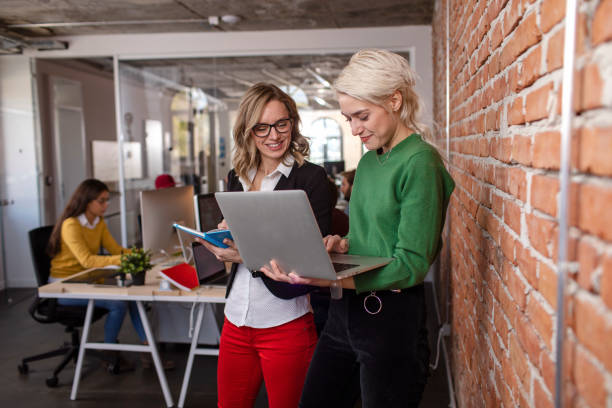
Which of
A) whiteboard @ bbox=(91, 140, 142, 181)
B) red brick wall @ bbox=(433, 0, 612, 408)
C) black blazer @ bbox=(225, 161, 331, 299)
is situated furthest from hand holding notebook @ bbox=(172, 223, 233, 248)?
whiteboard @ bbox=(91, 140, 142, 181)

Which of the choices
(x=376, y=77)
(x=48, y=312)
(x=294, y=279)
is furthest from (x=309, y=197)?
(x=48, y=312)

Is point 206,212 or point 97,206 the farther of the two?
point 97,206

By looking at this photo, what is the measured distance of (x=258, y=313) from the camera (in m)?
1.86

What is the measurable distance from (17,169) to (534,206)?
22.3 ft

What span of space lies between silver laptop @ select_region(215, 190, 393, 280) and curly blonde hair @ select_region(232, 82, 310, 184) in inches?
20.8

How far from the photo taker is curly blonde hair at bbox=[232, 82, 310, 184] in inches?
76.3

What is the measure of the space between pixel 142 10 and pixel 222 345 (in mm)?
4257

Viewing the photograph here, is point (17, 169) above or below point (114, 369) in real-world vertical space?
above

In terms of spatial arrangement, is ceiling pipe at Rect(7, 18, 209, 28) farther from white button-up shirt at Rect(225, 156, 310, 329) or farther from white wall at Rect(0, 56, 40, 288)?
white button-up shirt at Rect(225, 156, 310, 329)

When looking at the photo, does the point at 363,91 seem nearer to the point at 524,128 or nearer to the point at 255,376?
the point at 524,128

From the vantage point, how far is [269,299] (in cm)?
187

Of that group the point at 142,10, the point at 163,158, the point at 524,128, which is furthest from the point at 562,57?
the point at 163,158

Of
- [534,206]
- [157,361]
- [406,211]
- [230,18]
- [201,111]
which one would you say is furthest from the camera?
[201,111]

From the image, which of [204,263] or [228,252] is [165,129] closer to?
[204,263]
